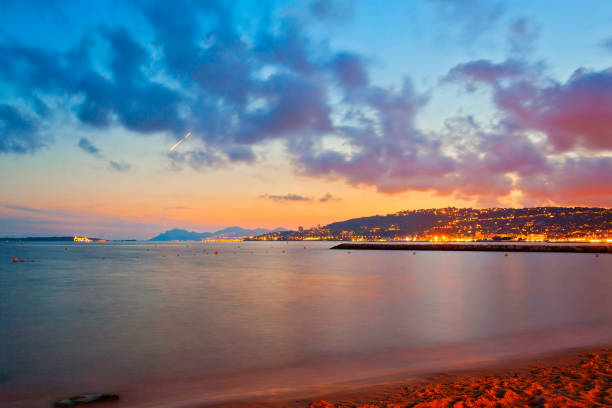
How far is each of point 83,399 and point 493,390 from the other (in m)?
7.70

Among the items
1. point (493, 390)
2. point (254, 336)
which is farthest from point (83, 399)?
point (493, 390)

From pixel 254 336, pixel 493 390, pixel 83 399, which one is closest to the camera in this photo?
pixel 493 390

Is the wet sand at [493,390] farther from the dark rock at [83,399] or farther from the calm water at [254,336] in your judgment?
the dark rock at [83,399]

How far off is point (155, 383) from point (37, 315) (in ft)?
42.0

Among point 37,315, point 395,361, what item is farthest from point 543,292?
point 37,315

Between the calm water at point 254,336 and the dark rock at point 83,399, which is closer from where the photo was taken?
the dark rock at point 83,399

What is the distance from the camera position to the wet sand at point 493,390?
6.45m

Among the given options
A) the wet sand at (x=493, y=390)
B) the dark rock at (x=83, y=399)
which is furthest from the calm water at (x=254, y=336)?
the wet sand at (x=493, y=390)

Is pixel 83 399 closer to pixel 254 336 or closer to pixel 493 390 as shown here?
pixel 254 336

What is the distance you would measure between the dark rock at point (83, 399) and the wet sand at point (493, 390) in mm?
2477

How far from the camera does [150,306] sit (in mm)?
20812

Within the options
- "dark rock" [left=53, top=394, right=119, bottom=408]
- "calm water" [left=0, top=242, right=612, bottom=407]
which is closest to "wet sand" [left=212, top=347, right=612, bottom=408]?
"calm water" [left=0, top=242, right=612, bottom=407]

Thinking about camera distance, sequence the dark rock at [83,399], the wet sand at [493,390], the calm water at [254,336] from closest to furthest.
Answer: the wet sand at [493,390], the dark rock at [83,399], the calm water at [254,336]

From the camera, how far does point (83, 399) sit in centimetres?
773
